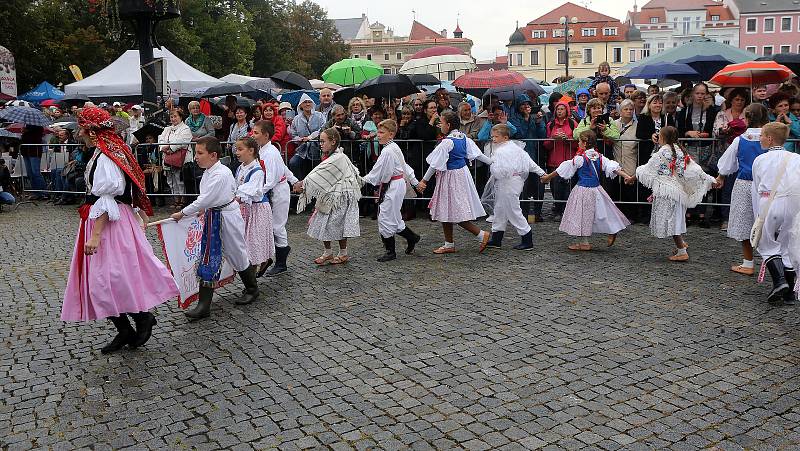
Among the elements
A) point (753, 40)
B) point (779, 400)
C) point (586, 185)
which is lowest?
point (779, 400)

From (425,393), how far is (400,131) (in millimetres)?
8380

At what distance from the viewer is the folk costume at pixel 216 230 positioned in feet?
23.6

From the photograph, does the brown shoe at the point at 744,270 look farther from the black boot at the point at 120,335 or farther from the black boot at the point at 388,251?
the black boot at the point at 120,335

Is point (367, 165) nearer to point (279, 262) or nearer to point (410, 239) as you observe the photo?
point (410, 239)

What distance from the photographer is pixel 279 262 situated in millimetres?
9289

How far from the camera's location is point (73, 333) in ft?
23.0

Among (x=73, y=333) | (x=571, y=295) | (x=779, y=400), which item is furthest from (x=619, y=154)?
(x=73, y=333)

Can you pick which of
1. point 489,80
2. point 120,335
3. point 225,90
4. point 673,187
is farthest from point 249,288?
point 225,90

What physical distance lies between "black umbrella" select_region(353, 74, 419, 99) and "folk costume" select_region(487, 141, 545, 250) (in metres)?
4.35

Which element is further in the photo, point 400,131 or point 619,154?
point 400,131

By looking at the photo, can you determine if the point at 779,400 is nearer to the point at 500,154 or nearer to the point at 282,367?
the point at 282,367

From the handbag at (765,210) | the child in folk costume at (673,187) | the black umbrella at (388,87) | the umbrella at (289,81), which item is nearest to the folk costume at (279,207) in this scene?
the child in folk costume at (673,187)

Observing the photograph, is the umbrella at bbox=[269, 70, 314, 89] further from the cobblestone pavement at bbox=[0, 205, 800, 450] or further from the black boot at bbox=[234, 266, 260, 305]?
the black boot at bbox=[234, 266, 260, 305]

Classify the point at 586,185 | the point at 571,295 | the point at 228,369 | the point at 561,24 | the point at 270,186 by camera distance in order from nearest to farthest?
the point at 228,369
the point at 571,295
the point at 270,186
the point at 586,185
the point at 561,24
